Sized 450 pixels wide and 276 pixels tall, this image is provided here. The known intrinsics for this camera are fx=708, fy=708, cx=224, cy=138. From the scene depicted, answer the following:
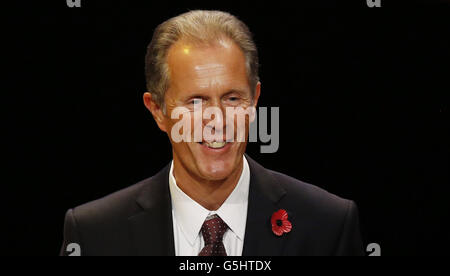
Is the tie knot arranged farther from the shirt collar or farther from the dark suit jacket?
the dark suit jacket

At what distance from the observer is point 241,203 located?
3.57 meters

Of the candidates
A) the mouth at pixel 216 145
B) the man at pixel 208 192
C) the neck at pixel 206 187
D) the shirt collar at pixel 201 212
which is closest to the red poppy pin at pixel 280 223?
the man at pixel 208 192

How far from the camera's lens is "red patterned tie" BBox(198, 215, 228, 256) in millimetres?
3471

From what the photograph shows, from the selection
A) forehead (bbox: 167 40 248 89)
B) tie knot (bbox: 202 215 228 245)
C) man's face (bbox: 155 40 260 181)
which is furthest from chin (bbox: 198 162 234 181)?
forehead (bbox: 167 40 248 89)

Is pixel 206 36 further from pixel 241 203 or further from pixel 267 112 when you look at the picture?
pixel 241 203

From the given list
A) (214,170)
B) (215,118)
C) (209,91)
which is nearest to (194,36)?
(209,91)

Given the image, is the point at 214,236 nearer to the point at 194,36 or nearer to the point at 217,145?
the point at 217,145

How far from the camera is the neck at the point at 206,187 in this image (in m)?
3.53

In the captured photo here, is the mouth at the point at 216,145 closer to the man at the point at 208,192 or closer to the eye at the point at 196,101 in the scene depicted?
the man at the point at 208,192

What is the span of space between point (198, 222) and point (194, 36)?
0.91m
